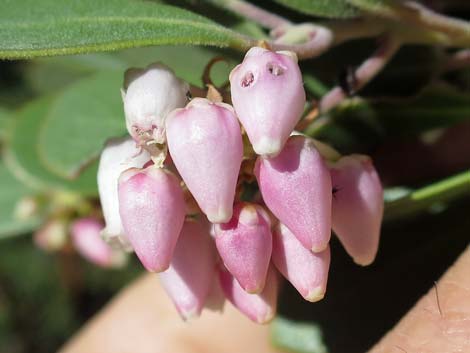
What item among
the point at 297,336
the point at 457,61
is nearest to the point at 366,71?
the point at 457,61

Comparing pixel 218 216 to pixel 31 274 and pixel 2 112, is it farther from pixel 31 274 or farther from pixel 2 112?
pixel 31 274

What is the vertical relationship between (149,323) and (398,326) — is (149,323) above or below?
below

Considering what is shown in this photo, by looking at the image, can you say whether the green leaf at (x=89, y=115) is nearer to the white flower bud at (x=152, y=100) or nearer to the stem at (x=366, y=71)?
the stem at (x=366, y=71)

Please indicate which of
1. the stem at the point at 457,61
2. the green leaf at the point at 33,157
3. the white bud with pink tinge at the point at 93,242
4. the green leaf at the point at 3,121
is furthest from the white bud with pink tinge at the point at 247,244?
the green leaf at the point at 3,121

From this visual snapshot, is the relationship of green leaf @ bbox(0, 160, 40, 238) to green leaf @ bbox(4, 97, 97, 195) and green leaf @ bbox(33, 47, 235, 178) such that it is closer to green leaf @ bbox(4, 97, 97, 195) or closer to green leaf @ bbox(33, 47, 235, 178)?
green leaf @ bbox(4, 97, 97, 195)

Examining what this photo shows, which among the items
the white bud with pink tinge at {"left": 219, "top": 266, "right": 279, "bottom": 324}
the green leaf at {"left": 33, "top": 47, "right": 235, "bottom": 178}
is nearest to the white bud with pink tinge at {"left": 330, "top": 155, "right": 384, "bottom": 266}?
the white bud with pink tinge at {"left": 219, "top": 266, "right": 279, "bottom": 324}

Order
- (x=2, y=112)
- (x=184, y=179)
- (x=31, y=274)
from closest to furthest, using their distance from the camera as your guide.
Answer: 1. (x=184, y=179)
2. (x=2, y=112)
3. (x=31, y=274)

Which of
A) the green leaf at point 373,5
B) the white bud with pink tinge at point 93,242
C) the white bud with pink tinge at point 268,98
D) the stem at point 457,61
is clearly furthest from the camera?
the white bud with pink tinge at point 93,242

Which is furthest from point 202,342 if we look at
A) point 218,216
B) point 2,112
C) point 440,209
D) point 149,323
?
point 218,216
